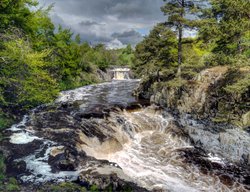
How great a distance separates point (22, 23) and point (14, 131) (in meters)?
9.37

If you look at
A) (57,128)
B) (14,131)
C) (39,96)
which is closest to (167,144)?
(57,128)

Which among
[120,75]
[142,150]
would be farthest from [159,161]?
[120,75]

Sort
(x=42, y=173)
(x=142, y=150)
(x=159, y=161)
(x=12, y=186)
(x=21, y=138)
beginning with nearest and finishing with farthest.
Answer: (x=12, y=186) < (x=42, y=173) < (x=21, y=138) < (x=159, y=161) < (x=142, y=150)

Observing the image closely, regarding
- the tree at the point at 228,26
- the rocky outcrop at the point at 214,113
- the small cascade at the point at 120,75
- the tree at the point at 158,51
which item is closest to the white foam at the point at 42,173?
the rocky outcrop at the point at 214,113

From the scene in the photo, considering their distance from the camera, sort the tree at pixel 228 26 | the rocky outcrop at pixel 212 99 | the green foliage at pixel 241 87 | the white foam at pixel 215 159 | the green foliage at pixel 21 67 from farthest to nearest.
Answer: the tree at pixel 228 26 → the rocky outcrop at pixel 212 99 → the white foam at pixel 215 159 → the green foliage at pixel 241 87 → the green foliage at pixel 21 67

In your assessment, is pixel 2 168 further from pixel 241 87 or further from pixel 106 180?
pixel 241 87

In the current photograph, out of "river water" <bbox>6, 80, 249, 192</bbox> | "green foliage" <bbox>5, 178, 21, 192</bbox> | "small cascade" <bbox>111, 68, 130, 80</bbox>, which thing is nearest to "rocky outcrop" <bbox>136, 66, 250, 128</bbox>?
"river water" <bbox>6, 80, 249, 192</bbox>

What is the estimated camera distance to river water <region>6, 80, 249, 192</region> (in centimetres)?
1040

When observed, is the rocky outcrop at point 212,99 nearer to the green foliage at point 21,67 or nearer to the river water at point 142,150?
the river water at point 142,150

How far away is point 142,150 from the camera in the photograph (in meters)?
14.5

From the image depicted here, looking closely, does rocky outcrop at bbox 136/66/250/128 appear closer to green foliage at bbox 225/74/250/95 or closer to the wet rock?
green foliage at bbox 225/74/250/95

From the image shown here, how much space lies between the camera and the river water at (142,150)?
10398 millimetres

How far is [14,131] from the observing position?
13.8 metres

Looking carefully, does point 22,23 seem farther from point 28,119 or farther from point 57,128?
point 57,128
